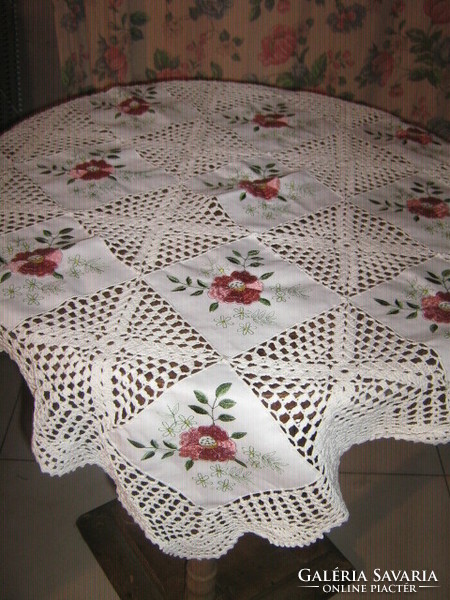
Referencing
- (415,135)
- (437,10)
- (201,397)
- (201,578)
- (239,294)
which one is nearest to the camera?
(201,397)

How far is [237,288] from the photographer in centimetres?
77

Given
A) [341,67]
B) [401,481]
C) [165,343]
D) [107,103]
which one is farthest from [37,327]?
[341,67]

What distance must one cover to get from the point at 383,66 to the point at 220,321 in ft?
3.90

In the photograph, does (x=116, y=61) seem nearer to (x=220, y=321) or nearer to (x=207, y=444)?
(x=220, y=321)

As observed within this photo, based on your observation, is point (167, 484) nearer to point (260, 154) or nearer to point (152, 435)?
point (152, 435)

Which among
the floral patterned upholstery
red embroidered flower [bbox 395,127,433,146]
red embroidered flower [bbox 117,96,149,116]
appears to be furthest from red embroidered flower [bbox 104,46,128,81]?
red embroidered flower [bbox 395,127,433,146]

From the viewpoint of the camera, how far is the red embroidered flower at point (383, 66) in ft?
5.16

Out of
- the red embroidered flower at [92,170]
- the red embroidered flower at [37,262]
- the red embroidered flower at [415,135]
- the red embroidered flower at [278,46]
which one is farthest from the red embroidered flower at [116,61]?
the red embroidered flower at [37,262]

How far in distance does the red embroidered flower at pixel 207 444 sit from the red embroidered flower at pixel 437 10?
132cm

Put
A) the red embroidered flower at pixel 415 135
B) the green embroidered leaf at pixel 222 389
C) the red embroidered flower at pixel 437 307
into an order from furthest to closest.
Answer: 1. the red embroidered flower at pixel 415 135
2. the red embroidered flower at pixel 437 307
3. the green embroidered leaf at pixel 222 389

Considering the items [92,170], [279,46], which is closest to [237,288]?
[92,170]

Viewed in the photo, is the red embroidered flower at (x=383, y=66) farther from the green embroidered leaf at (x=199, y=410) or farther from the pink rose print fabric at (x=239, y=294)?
the green embroidered leaf at (x=199, y=410)

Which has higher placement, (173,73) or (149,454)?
(173,73)

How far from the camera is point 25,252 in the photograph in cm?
81
